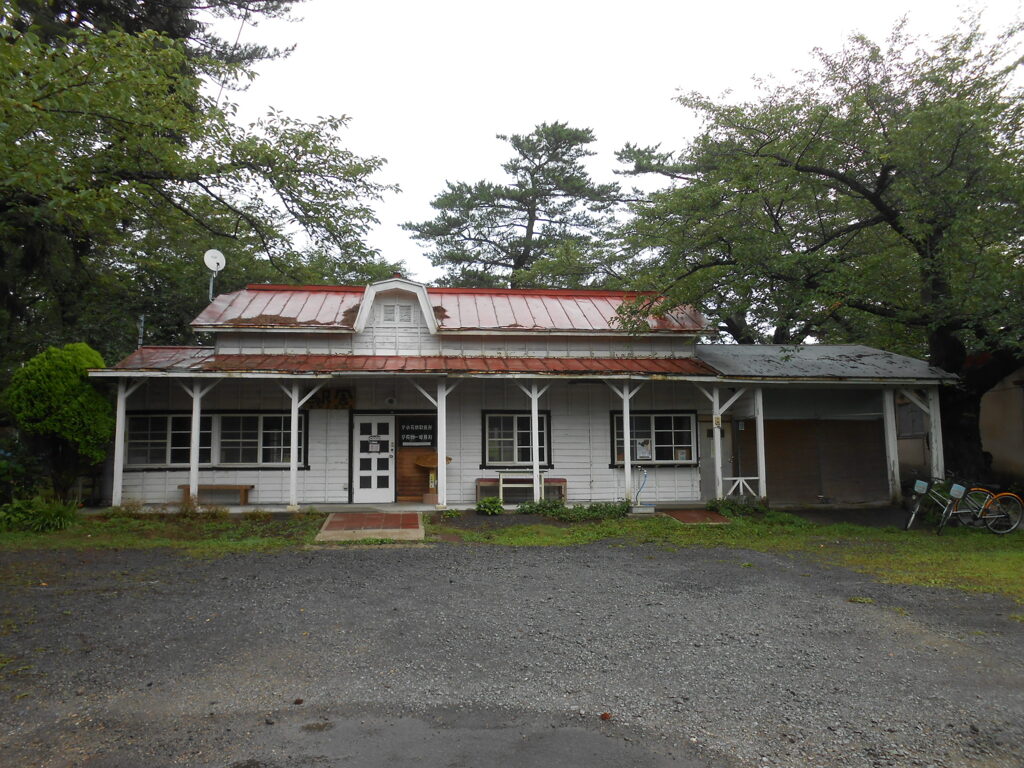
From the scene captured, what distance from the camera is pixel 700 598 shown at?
6734 millimetres

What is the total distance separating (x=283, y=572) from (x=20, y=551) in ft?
14.0

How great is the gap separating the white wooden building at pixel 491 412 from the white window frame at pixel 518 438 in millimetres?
32

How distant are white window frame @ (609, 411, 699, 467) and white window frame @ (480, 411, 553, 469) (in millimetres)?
1485

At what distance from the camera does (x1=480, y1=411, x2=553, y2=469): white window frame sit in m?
14.1

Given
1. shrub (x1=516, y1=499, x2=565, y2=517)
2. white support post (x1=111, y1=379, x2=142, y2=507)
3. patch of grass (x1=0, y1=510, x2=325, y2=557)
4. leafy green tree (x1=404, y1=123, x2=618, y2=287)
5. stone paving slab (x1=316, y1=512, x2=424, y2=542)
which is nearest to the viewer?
patch of grass (x1=0, y1=510, x2=325, y2=557)

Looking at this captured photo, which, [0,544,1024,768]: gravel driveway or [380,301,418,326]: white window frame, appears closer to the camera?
[0,544,1024,768]: gravel driveway

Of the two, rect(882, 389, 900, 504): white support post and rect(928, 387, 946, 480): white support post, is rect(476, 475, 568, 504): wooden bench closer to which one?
rect(882, 389, 900, 504): white support post

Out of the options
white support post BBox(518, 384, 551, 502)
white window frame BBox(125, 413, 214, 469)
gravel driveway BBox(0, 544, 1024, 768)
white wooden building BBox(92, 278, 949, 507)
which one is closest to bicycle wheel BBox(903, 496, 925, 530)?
white wooden building BBox(92, 278, 949, 507)

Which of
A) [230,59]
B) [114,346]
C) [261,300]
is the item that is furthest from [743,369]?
[114,346]

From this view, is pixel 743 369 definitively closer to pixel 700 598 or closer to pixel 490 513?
pixel 490 513

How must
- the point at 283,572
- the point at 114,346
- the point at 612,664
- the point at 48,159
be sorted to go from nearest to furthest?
1. the point at 612,664
2. the point at 283,572
3. the point at 48,159
4. the point at 114,346

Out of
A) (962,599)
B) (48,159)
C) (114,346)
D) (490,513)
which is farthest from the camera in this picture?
(114,346)

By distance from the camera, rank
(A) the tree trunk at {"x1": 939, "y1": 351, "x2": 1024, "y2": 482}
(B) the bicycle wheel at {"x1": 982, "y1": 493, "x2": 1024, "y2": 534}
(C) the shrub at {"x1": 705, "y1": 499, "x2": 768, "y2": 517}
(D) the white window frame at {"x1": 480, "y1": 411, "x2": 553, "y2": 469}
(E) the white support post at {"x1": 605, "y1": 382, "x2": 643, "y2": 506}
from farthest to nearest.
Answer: (D) the white window frame at {"x1": 480, "y1": 411, "x2": 553, "y2": 469}, (A) the tree trunk at {"x1": 939, "y1": 351, "x2": 1024, "y2": 482}, (E) the white support post at {"x1": 605, "y1": 382, "x2": 643, "y2": 506}, (C) the shrub at {"x1": 705, "y1": 499, "x2": 768, "y2": 517}, (B) the bicycle wheel at {"x1": 982, "y1": 493, "x2": 1024, "y2": 534}

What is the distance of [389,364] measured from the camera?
13.2 meters
